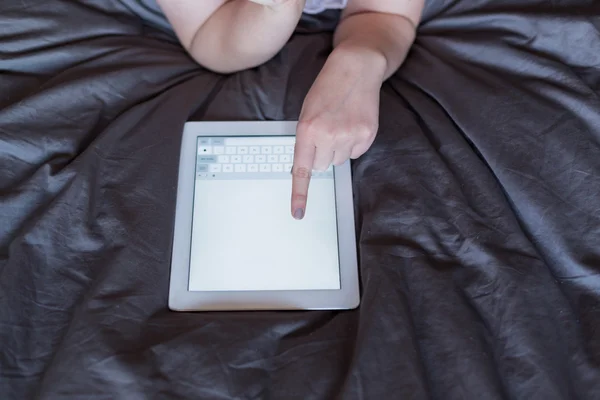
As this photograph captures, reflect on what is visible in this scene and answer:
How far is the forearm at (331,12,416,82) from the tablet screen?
5.4 inches

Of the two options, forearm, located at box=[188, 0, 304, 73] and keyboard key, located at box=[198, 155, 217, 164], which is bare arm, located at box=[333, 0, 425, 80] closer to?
forearm, located at box=[188, 0, 304, 73]

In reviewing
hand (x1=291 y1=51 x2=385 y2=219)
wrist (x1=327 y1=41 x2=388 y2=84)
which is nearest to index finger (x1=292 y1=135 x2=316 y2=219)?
hand (x1=291 y1=51 x2=385 y2=219)

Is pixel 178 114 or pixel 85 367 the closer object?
pixel 85 367

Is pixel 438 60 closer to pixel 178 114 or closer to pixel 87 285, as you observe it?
pixel 178 114

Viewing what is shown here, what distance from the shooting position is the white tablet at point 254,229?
61 centimetres

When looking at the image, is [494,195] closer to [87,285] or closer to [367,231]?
[367,231]

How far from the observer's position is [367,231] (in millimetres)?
628

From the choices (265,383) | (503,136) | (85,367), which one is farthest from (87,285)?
(503,136)

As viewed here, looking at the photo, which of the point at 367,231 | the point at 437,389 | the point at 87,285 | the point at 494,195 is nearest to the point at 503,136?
the point at 494,195

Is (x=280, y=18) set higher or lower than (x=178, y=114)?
higher

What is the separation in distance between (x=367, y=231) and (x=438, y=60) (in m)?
0.27

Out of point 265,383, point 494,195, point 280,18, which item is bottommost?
point 265,383

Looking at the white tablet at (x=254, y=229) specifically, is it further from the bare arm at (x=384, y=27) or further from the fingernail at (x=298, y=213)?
the bare arm at (x=384, y=27)

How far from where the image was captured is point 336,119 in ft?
2.01
